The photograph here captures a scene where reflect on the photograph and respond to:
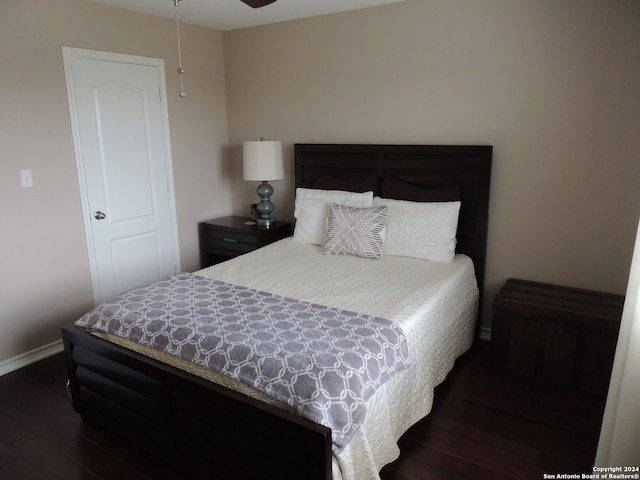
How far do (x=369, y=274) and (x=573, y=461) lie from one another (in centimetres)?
132

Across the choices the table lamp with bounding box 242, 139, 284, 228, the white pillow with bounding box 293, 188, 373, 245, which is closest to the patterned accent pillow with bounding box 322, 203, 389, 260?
the white pillow with bounding box 293, 188, 373, 245

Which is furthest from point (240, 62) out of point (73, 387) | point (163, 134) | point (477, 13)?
point (73, 387)

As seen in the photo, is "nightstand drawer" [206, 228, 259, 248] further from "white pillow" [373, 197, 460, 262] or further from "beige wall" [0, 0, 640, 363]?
"white pillow" [373, 197, 460, 262]

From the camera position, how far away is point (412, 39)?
311 centimetres

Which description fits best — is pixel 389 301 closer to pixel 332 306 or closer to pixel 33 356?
pixel 332 306

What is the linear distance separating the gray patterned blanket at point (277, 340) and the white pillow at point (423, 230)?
103cm

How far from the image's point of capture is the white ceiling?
122 inches

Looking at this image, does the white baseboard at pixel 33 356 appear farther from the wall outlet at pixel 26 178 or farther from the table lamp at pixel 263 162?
the table lamp at pixel 263 162

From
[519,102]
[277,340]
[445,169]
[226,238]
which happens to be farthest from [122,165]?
[519,102]

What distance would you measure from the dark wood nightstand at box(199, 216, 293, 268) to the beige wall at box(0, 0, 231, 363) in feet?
3.44

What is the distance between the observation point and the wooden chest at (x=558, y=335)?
7.95 ft

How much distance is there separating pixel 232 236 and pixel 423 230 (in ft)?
5.36

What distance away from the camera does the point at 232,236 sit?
12.4 feet

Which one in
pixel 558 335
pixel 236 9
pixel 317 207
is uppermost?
pixel 236 9
